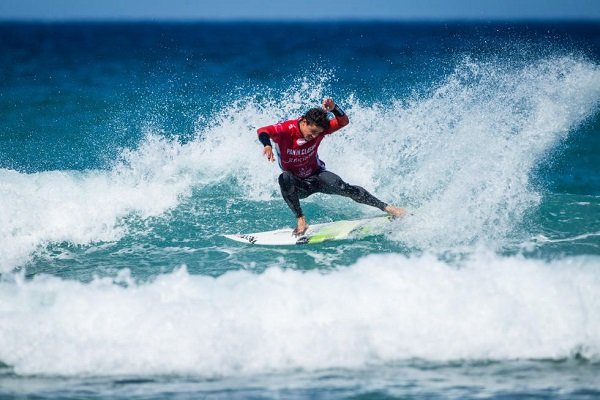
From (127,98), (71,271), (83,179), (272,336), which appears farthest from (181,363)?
(127,98)

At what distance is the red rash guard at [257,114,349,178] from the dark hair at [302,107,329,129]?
148 mm

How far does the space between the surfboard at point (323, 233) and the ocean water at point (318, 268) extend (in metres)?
0.18

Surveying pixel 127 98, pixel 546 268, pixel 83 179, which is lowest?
pixel 546 268

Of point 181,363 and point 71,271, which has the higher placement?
point 71,271

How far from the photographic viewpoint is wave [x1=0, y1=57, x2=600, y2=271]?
27.3 ft

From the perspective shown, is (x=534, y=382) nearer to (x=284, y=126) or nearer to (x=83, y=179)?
(x=284, y=126)

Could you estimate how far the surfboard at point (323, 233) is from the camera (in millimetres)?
8055

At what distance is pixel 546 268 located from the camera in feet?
21.7

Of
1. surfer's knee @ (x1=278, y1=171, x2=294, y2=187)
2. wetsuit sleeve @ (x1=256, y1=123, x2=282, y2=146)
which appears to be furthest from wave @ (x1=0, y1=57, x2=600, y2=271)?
wetsuit sleeve @ (x1=256, y1=123, x2=282, y2=146)

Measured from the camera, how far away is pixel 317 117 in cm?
748

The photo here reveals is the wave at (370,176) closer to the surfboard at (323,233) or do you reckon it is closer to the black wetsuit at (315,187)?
the surfboard at (323,233)

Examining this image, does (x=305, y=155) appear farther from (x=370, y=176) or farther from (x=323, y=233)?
(x=370, y=176)

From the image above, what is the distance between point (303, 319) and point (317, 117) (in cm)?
247

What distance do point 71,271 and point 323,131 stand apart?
10.4ft
